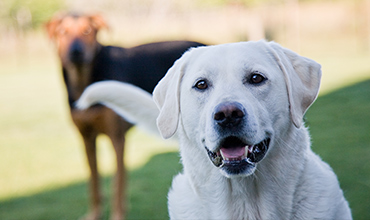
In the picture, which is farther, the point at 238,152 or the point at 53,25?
the point at 53,25

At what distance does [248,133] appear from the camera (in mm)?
1907

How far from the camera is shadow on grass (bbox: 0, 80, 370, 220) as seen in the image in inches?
163

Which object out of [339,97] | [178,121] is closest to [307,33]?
[339,97]

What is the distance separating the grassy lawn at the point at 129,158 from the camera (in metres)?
4.43

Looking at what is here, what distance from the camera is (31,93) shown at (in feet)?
46.1

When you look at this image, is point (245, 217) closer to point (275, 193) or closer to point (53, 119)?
point (275, 193)

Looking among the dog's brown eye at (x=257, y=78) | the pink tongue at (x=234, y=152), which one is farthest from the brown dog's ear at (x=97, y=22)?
the pink tongue at (x=234, y=152)

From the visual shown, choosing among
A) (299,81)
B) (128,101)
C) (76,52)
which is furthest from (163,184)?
(299,81)

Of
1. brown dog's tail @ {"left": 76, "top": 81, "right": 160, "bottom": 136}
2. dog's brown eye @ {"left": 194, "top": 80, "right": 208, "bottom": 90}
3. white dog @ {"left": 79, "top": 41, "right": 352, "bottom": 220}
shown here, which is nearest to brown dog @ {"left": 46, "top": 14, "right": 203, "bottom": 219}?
brown dog's tail @ {"left": 76, "top": 81, "right": 160, "bottom": 136}

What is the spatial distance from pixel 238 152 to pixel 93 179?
2693 millimetres

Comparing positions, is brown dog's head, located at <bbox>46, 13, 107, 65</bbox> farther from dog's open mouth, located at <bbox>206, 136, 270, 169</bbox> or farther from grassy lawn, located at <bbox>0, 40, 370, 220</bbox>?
dog's open mouth, located at <bbox>206, 136, 270, 169</bbox>

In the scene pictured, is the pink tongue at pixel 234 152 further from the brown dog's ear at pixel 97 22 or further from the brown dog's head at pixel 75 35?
the brown dog's ear at pixel 97 22

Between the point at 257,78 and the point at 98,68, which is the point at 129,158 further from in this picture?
the point at 257,78

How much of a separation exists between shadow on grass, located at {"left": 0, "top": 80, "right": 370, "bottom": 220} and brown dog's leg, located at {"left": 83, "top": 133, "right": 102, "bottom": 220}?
158 millimetres
